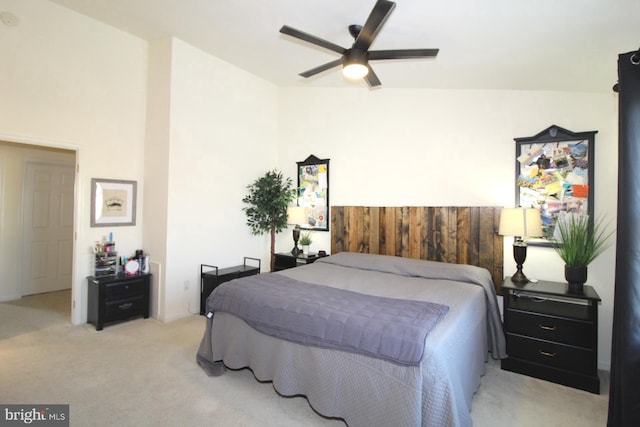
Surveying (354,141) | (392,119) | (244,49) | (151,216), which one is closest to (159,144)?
(151,216)

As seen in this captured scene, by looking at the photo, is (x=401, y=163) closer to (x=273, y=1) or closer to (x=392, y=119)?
(x=392, y=119)

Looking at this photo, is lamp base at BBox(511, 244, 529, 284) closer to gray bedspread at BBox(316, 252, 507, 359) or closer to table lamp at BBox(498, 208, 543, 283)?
table lamp at BBox(498, 208, 543, 283)

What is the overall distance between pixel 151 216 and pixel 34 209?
7.46ft

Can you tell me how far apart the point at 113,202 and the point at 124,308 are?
48.6 inches

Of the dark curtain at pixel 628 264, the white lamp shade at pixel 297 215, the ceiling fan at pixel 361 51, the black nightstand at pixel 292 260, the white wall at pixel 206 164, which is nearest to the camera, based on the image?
the dark curtain at pixel 628 264

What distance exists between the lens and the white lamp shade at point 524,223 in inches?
106

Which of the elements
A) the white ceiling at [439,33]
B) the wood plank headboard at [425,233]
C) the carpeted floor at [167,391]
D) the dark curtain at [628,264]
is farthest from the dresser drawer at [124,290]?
the dark curtain at [628,264]

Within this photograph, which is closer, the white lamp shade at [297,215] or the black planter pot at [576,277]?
the black planter pot at [576,277]

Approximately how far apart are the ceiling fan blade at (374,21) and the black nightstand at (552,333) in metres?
2.28

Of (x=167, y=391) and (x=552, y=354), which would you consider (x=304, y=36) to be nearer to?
(x=167, y=391)

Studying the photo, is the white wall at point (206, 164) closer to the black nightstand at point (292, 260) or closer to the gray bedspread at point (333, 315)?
the black nightstand at point (292, 260)

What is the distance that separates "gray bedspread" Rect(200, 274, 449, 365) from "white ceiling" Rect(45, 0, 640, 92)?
75.6 inches

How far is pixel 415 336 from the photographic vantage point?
1.60 metres

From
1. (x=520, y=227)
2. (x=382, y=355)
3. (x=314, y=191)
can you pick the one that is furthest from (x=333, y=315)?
(x=314, y=191)
